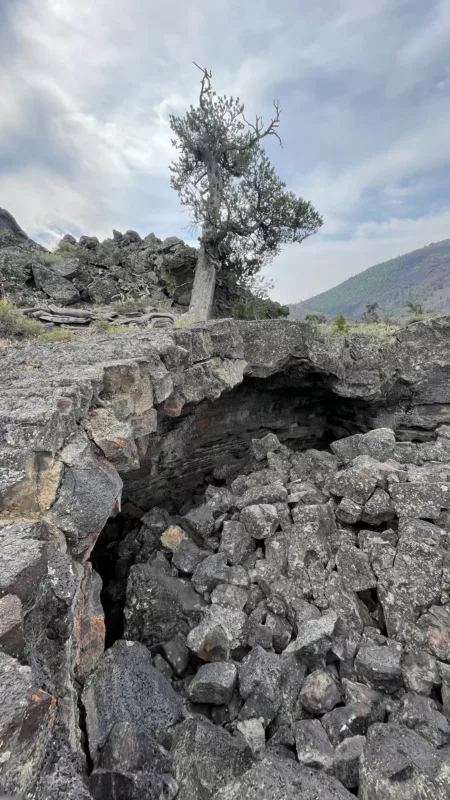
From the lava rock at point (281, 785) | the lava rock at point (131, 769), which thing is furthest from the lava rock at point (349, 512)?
the lava rock at point (131, 769)

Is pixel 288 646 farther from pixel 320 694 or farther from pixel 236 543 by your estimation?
pixel 236 543

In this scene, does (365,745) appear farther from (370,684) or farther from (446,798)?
(370,684)

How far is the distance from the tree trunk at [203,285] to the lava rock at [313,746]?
12.2 meters

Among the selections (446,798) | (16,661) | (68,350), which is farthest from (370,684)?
(68,350)

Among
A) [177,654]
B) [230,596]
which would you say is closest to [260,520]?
[230,596]

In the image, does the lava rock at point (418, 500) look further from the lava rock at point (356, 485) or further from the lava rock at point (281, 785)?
the lava rock at point (281, 785)

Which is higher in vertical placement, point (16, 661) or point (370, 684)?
point (16, 661)

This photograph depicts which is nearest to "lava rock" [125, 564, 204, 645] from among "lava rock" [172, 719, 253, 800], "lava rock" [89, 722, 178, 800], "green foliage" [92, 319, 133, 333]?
"lava rock" [172, 719, 253, 800]

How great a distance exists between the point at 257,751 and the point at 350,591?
80.8 inches

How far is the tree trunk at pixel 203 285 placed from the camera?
47.0 ft

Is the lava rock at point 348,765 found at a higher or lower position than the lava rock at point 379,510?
lower

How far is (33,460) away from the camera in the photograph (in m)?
2.92

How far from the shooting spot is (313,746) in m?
3.23

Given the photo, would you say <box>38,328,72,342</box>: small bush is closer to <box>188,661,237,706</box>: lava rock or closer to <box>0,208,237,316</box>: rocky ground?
<box>0,208,237,316</box>: rocky ground
